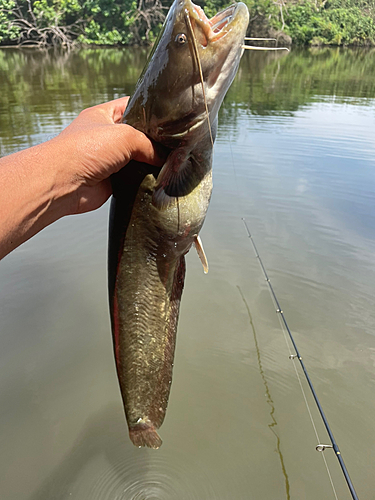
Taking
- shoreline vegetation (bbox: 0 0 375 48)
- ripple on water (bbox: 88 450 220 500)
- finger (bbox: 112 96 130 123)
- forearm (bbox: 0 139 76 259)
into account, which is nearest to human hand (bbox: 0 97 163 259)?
forearm (bbox: 0 139 76 259)

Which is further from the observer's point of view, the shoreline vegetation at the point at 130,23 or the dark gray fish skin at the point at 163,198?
the shoreline vegetation at the point at 130,23

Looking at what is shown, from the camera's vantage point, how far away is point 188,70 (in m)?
1.42

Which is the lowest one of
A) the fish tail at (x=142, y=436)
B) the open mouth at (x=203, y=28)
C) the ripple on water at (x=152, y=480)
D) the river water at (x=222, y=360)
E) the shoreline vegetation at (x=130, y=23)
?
the ripple on water at (x=152, y=480)

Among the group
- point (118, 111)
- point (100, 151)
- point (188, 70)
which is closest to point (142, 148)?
point (100, 151)

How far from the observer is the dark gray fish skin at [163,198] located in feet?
4.65

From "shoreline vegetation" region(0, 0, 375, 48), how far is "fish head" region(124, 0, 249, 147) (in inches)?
1311

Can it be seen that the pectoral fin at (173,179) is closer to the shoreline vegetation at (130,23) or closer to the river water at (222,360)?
the river water at (222,360)

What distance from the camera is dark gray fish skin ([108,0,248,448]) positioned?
1.42 metres

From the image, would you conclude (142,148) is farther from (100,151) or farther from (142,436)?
(142,436)

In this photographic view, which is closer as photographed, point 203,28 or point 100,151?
point 203,28

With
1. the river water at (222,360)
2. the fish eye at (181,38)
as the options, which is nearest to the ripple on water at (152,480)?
the river water at (222,360)

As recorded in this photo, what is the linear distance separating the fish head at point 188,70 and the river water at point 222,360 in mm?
2010

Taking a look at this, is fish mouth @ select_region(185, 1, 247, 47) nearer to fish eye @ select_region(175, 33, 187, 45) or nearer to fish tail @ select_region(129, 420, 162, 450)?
fish eye @ select_region(175, 33, 187, 45)

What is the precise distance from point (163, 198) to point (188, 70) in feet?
1.66
